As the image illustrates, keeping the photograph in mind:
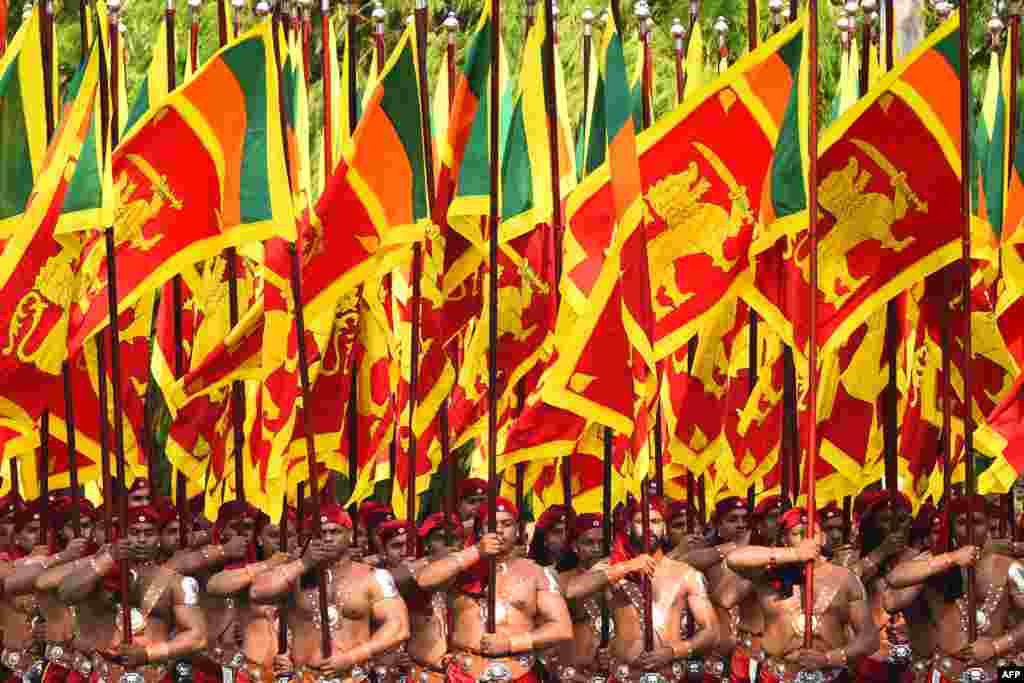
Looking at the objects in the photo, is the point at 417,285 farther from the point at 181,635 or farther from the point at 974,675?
the point at 974,675

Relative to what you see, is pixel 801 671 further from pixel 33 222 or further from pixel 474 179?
pixel 33 222

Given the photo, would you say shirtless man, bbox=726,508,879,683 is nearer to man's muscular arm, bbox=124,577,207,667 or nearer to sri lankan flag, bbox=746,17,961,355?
sri lankan flag, bbox=746,17,961,355

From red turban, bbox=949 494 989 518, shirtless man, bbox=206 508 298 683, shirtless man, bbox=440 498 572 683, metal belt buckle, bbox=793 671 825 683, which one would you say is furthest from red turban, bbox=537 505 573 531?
red turban, bbox=949 494 989 518

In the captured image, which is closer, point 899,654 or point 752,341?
point 899,654

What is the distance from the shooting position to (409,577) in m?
13.1

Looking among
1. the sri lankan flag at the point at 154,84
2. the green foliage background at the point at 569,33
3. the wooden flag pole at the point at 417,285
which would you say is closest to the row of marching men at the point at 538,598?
the wooden flag pole at the point at 417,285

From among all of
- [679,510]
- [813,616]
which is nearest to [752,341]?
[679,510]

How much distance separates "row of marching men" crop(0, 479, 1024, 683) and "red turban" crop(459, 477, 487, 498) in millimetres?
16

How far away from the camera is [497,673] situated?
12.8 metres

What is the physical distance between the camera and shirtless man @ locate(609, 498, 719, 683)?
42.5ft

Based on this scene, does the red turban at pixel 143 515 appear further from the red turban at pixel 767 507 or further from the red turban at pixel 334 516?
the red turban at pixel 767 507

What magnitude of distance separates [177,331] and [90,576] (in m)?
1.54

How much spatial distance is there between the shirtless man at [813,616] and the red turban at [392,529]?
1466 mm

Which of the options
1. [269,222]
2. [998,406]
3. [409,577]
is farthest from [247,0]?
[998,406]
